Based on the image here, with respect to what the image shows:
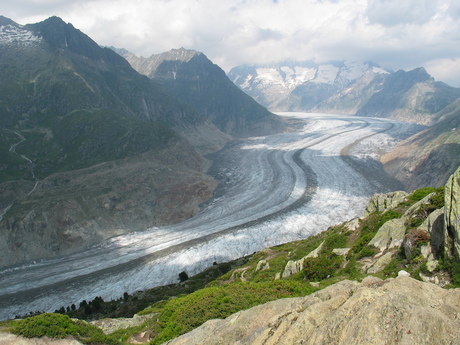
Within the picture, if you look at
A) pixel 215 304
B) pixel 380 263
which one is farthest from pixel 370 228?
pixel 215 304

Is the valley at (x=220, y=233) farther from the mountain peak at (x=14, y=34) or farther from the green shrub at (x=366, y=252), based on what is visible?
the mountain peak at (x=14, y=34)

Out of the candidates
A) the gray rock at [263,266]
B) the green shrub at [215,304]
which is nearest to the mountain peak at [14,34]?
the gray rock at [263,266]

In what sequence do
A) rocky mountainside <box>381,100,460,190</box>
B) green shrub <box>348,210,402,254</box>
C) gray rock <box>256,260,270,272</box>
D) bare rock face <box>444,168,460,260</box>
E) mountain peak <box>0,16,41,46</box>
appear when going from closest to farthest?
bare rock face <box>444,168,460,260</box> < green shrub <box>348,210,402,254</box> < gray rock <box>256,260,270,272</box> < rocky mountainside <box>381,100,460,190</box> < mountain peak <box>0,16,41,46</box>

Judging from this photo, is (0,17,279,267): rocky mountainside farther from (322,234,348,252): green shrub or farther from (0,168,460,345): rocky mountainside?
(322,234,348,252): green shrub

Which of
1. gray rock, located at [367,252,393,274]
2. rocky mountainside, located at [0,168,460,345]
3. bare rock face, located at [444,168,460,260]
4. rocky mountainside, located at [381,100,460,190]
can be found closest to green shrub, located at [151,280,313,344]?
rocky mountainside, located at [0,168,460,345]

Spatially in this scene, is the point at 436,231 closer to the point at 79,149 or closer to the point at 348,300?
the point at 348,300

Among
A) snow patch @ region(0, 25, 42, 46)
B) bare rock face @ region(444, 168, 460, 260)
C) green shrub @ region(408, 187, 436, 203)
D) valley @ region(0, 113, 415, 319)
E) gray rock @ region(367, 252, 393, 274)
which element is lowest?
valley @ region(0, 113, 415, 319)
